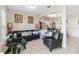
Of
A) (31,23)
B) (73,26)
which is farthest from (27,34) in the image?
(73,26)

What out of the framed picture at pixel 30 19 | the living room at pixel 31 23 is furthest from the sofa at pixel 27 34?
the framed picture at pixel 30 19

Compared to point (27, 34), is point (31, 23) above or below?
above

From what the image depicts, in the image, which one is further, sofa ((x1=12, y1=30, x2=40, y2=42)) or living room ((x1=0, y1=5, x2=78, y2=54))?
sofa ((x1=12, y1=30, x2=40, y2=42))

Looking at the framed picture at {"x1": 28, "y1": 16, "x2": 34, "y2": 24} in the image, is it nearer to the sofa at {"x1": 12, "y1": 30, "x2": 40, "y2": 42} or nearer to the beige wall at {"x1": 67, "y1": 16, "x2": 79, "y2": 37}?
the sofa at {"x1": 12, "y1": 30, "x2": 40, "y2": 42}

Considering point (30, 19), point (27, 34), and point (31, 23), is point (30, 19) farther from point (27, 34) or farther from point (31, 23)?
point (27, 34)

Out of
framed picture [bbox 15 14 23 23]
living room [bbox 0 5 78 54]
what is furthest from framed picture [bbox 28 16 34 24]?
framed picture [bbox 15 14 23 23]

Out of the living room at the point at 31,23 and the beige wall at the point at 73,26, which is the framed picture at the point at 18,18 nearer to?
the living room at the point at 31,23

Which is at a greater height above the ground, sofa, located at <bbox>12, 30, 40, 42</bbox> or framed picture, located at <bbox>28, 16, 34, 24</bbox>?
framed picture, located at <bbox>28, 16, 34, 24</bbox>

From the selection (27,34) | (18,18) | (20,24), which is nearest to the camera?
(18,18)

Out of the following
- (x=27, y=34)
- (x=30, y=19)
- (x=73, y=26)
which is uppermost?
(x=30, y=19)

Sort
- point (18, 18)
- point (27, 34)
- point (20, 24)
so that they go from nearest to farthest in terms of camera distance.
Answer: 1. point (18, 18)
2. point (20, 24)
3. point (27, 34)

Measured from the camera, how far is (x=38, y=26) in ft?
6.55
